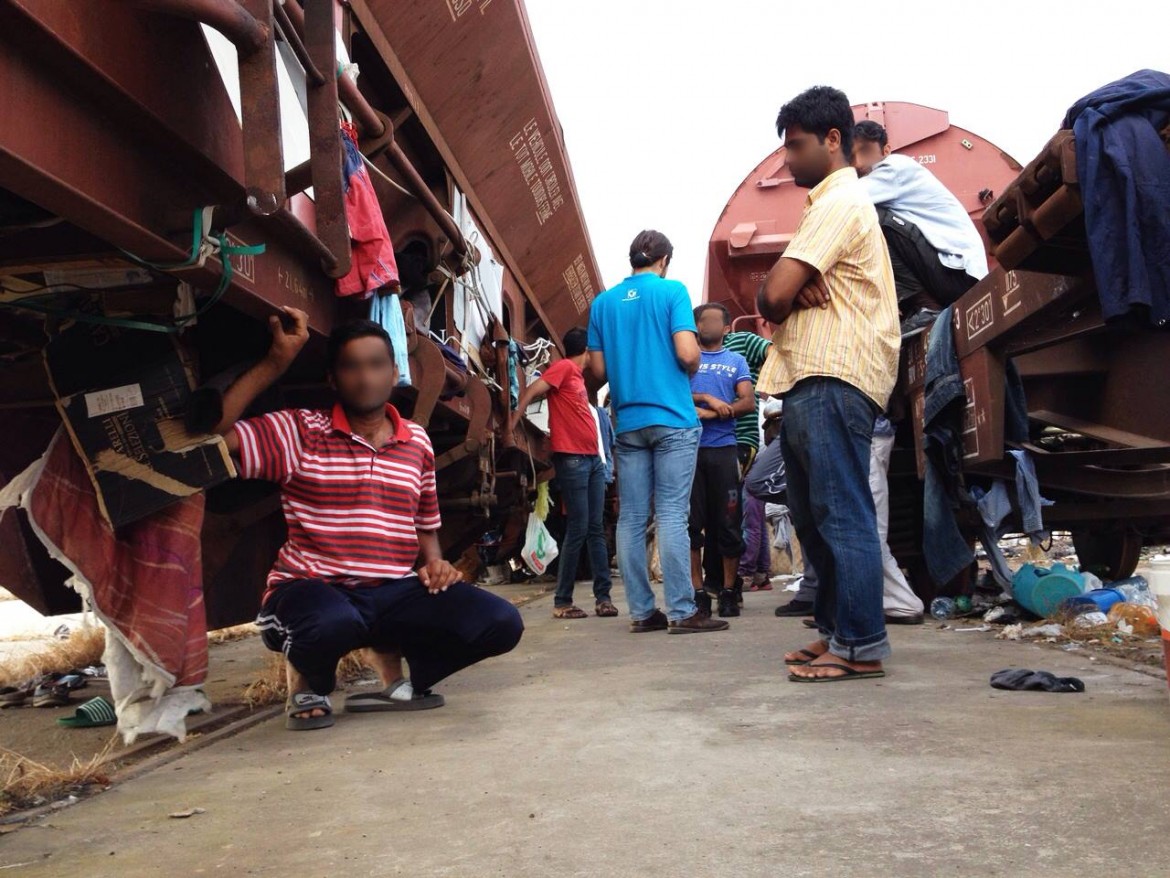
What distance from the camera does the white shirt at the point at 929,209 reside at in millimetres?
4305

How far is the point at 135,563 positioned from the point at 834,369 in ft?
6.45

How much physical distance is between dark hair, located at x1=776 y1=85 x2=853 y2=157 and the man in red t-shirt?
8.77 ft

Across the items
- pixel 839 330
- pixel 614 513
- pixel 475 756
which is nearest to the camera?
pixel 475 756

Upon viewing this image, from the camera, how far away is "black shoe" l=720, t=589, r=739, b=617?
5.38 m

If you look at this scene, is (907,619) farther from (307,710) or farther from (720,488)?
(307,710)

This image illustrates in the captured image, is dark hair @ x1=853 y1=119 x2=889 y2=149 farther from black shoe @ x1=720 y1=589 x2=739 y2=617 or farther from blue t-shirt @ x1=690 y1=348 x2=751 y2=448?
black shoe @ x1=720 y1=589 x2=739 y2=617

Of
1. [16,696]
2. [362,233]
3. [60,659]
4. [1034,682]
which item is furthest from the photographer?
[60,659]

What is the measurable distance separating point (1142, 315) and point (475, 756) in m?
1.89

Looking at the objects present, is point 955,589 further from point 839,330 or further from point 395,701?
point 395,701

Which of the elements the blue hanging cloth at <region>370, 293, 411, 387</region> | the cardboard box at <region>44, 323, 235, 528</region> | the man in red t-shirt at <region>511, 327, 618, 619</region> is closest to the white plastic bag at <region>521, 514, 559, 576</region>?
the man in red t-shirt at <region>511, 327, 618, 619</region>

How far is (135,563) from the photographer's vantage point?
254 cm

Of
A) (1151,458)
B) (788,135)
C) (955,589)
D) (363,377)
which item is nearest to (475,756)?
(363,377)

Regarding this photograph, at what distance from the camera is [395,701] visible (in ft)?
9.91

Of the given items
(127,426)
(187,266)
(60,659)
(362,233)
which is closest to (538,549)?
(60,659)
